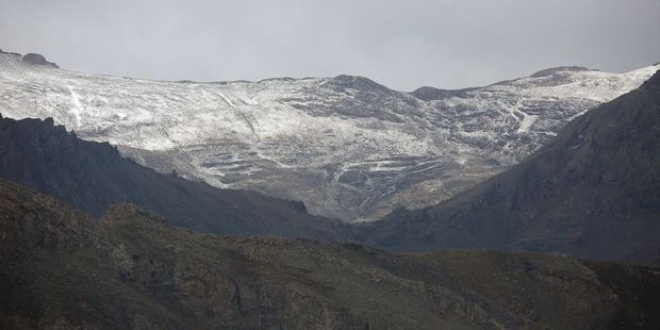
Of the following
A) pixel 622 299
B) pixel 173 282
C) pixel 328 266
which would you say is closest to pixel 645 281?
pixel 622 299

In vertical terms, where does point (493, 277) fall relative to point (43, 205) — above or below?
below

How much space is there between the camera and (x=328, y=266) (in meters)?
155

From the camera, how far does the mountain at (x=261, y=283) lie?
4412 inches

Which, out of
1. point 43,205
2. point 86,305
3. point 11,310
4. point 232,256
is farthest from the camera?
point 232,256

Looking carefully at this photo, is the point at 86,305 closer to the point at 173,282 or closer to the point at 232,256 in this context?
the point at 173,282

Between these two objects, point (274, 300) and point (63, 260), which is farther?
point (274, 300)

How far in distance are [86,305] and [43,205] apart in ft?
58.1

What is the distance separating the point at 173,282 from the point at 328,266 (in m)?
29.7

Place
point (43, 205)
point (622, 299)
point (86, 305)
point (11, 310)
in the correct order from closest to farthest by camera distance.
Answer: point (11, 310) → point (86, 305) → point (43, 205) → point (622, 299)

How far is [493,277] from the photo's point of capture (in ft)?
607

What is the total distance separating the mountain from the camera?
11206 cm

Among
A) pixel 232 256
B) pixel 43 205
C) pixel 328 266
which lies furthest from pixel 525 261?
pixel 43 205

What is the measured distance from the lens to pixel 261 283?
139m

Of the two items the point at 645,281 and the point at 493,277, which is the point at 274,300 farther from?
the point at 645,281
